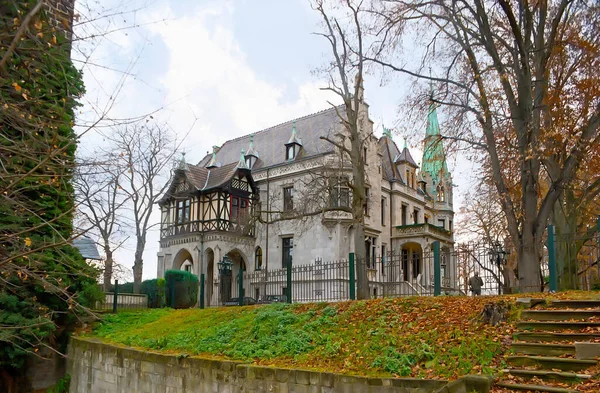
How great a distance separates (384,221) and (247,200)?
415 inches

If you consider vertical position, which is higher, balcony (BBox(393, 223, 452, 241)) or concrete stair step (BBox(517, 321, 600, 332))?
balcony (BBox(393, 223, 452, 241))

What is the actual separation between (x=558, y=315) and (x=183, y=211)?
3203 centimetres

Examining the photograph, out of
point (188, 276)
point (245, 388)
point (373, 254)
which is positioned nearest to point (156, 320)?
point (188, 276)

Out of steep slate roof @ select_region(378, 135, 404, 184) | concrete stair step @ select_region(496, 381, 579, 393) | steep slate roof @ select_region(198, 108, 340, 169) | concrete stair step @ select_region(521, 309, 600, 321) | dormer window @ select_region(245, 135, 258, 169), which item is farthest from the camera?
steep slate roof @ select_region(378, 135, 404, 184)

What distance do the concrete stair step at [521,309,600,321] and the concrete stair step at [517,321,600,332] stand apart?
11.4 inches

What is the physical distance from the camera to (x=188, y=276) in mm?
24078

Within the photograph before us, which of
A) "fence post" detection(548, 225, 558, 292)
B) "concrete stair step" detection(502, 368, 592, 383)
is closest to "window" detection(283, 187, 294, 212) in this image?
"fence post" detection(548, 225, 558, 292)

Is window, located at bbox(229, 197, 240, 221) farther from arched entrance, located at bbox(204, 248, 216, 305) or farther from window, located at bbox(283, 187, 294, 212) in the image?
window, located at bbox(283, 187, 294, 212)

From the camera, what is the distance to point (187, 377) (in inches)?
455

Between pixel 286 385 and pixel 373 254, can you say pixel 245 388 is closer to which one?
pixel 286 385

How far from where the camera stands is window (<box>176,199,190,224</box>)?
37.7 m

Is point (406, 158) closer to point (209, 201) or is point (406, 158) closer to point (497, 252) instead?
point (209, 201)

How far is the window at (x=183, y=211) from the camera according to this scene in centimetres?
3771

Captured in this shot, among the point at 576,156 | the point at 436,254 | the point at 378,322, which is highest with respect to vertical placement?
the point at 576,156
